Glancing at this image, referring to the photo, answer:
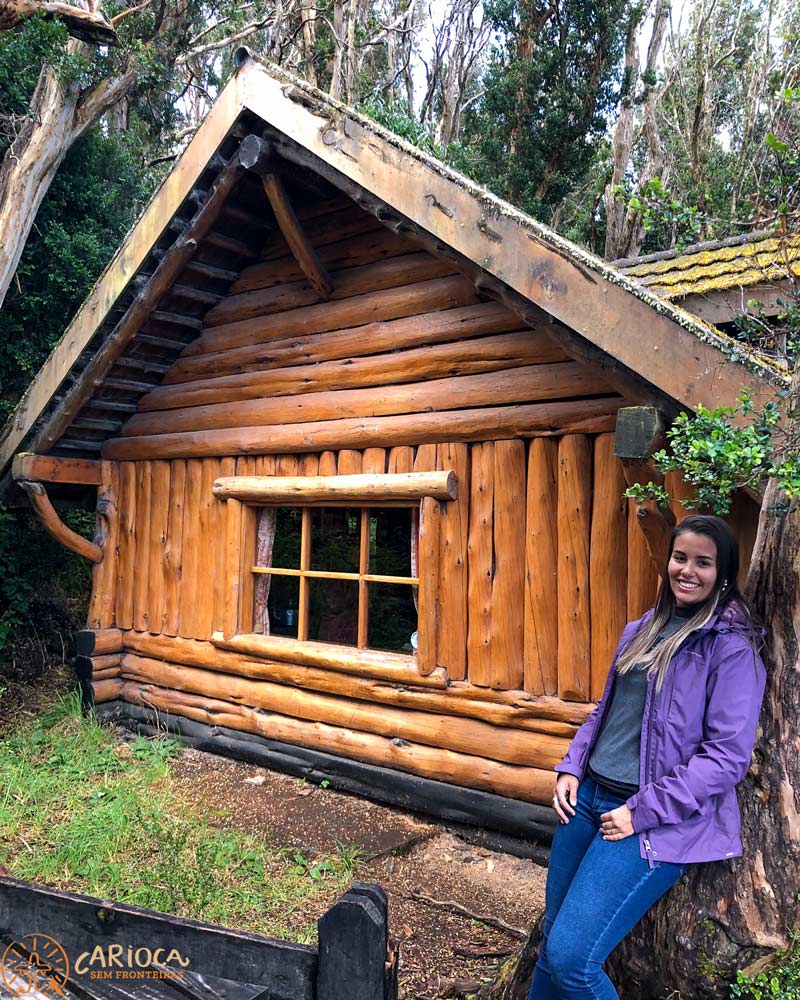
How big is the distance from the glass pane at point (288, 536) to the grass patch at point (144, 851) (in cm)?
292

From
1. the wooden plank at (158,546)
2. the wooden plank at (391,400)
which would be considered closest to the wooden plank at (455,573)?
the wooden plank at (391,400)

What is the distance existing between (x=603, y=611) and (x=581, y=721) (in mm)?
657

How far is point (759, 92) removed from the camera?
45.0 ft

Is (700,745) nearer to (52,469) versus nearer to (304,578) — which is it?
(304,578)

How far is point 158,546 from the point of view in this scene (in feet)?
22.1

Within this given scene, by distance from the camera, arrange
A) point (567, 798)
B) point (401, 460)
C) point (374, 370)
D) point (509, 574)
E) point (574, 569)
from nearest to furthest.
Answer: point (567, 798), point (574, 569), point (509, 574), point (401, 460), point (374, 370)

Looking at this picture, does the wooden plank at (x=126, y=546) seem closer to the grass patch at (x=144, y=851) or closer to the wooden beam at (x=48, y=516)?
the wooden beam at (x=48, y=516)

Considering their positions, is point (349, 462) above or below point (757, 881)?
above

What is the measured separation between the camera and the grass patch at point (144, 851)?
12.1 ft

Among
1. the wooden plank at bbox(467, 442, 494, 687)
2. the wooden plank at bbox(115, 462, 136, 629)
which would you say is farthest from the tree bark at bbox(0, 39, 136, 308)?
the wooden plank at bbox(467, 442, 494, 687)

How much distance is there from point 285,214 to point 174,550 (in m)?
3.08

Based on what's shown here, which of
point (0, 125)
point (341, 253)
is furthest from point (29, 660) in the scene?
point (0, 125)

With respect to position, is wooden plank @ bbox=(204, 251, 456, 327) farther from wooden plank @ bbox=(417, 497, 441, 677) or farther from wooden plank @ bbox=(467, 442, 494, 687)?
wooden plank @ bbox=(417, 497, 441, 677)

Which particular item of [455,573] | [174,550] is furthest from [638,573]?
[174,550]
